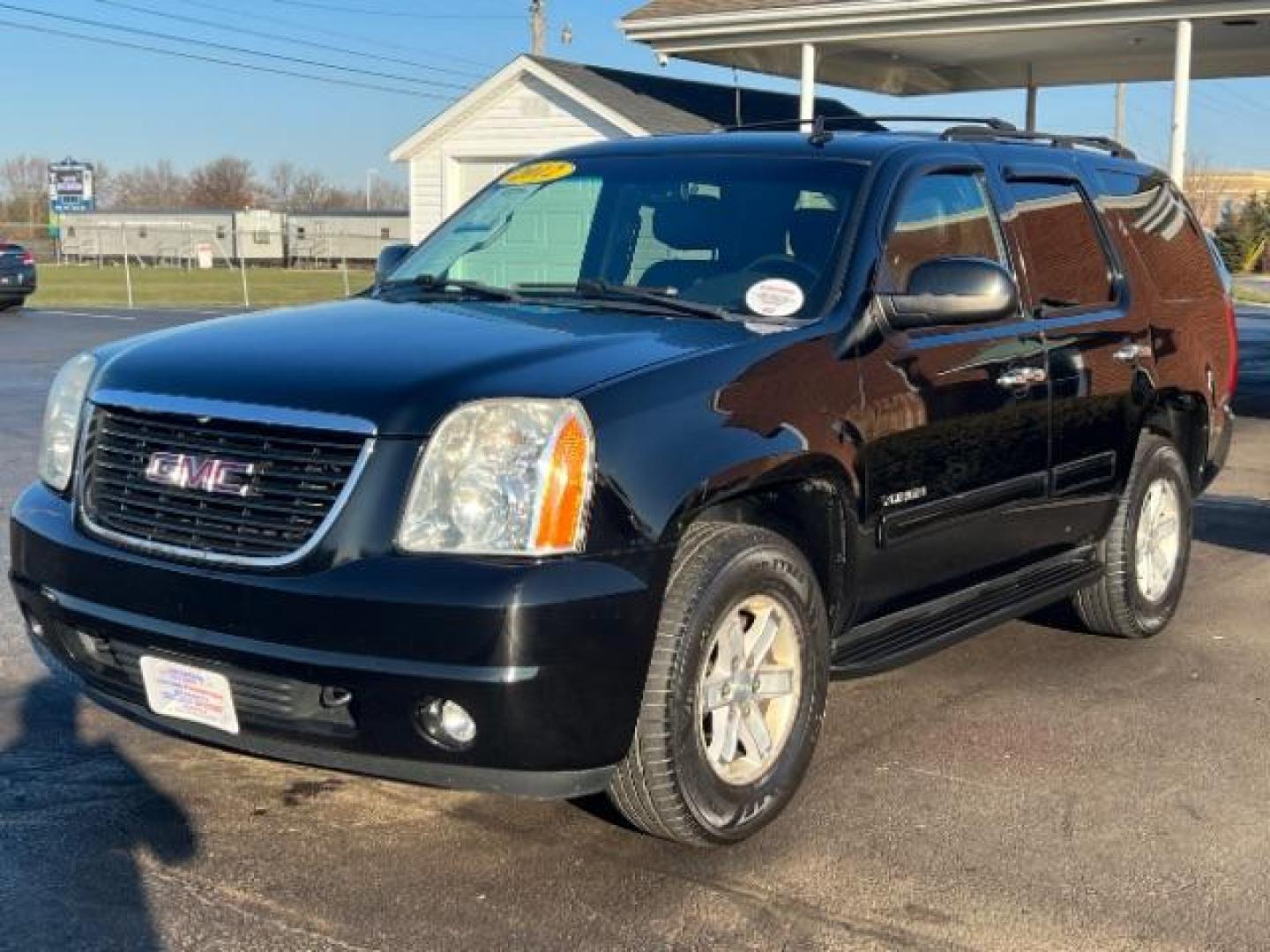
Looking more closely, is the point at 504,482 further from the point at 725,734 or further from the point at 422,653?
the point at 725,734

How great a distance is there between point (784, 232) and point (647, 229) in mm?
548

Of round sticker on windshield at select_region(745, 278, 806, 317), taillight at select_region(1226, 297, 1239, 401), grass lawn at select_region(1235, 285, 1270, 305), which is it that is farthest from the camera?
grass lawn at select_region(1235, 285, 1270, 305)

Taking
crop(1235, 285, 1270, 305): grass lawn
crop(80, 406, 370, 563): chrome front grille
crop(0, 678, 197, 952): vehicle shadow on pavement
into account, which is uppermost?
crop(80, 406, 370, 563): chrome front grille

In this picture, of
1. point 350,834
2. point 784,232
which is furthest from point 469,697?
point 784,232

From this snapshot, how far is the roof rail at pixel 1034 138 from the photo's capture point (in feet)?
17.3

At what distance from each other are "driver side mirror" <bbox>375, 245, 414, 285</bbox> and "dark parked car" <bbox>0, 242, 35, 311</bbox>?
25111 millimetres

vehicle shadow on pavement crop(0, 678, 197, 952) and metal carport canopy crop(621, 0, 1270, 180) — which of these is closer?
vehicle shadow on pavement crop(0, 678, 197, 952)

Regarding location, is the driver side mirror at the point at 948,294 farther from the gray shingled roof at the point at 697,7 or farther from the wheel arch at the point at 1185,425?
the gray shingled roof at the point at 697,7

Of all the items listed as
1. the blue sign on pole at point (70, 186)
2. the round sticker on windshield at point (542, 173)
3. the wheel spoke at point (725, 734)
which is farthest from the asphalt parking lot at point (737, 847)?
the blue sign on pole at point (70, 186)

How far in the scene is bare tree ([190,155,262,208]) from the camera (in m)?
116

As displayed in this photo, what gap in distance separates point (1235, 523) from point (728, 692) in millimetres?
5738

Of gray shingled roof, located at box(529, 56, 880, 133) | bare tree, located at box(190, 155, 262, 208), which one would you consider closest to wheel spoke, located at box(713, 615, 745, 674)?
gray shingled roof, located at box(529, 56, 880, 133)

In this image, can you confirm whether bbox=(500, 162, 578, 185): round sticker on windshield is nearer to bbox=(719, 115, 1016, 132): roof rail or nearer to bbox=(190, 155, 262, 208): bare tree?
bbox=(719, 115, 1016, 132): roof rail

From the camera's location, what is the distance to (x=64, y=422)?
4.14 metres
